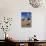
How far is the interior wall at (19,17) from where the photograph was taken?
5012 mm

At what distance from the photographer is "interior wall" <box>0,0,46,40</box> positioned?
501 centimetres

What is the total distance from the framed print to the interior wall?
0.10 m

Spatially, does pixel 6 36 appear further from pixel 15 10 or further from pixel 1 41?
pixel 15 10

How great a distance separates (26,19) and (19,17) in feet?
0.82

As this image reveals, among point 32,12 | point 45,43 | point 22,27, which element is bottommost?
point 45,43

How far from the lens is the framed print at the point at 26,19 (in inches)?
199

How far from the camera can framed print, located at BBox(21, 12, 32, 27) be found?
506cm

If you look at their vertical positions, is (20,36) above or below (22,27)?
below

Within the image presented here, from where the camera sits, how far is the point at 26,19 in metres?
5.06

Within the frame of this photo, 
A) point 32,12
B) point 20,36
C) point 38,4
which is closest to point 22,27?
point 20,36

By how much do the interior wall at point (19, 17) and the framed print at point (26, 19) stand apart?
0.10m

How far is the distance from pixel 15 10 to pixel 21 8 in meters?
0.22

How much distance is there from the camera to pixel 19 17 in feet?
16.6

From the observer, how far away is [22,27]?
5.07 m
